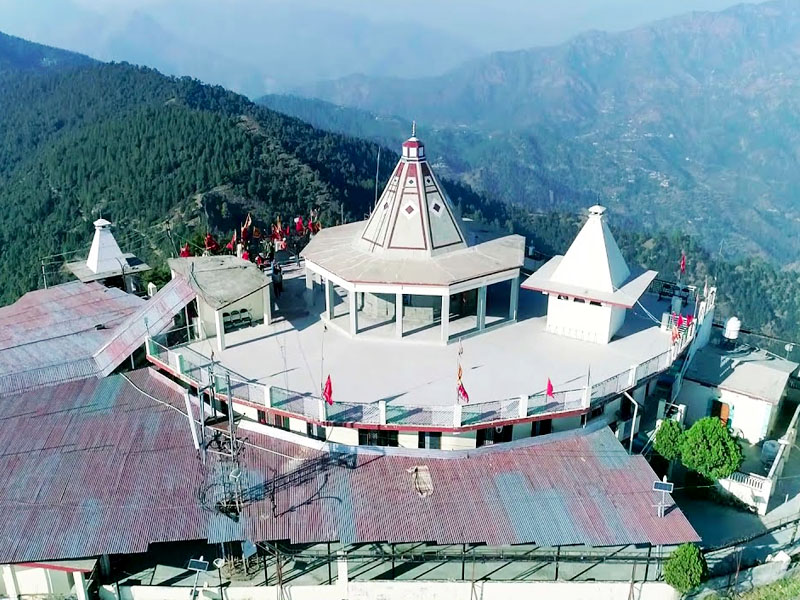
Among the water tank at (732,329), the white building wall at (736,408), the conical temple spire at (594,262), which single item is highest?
the conical temple spire at (594,262)

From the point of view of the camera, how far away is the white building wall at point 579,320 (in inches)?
1108

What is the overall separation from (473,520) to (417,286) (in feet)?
32.7

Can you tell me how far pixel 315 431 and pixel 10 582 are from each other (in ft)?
32.3

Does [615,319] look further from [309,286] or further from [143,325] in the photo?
[143,325]

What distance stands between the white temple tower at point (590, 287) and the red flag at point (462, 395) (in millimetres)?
7237

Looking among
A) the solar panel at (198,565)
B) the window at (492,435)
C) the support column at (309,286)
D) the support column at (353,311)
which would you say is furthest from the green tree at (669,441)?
the support column at (309,286)

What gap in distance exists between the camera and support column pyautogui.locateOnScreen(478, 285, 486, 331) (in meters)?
28.3

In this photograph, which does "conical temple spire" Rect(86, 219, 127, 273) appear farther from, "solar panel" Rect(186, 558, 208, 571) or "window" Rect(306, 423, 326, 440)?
"solar panel" Rect(186, 558, 208, 571)

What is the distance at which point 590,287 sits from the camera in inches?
1130

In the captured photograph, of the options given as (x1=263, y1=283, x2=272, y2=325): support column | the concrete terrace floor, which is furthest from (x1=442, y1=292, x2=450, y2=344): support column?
(x1=263, y1=283, x2=272, y2=325): support column

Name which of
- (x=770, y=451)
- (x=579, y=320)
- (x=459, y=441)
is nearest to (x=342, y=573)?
(x=459, y=441)

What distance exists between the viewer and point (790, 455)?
91.0ft

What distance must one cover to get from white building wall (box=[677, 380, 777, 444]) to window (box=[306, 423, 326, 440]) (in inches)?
605

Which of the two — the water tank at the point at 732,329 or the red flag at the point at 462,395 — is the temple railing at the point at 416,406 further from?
the water tank at the point at 732,329
